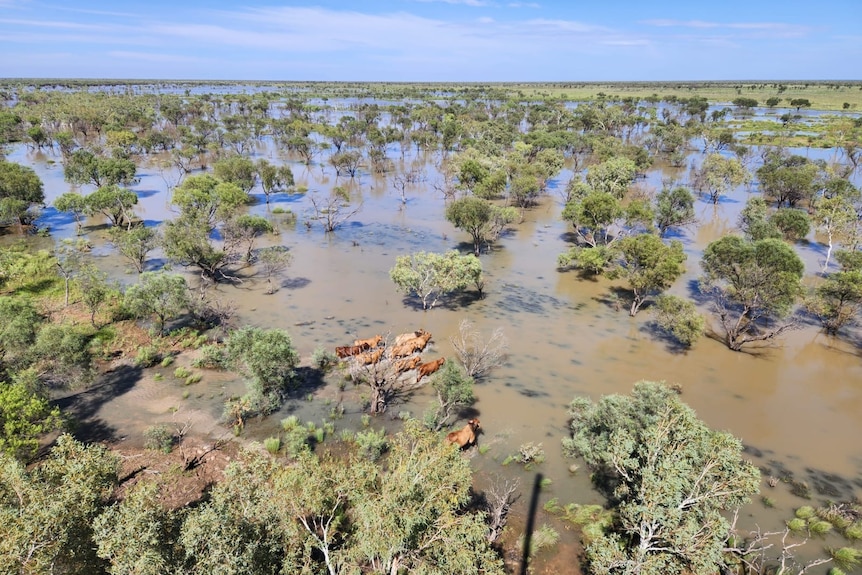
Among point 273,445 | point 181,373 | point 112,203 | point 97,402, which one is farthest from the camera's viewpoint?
point 112,203

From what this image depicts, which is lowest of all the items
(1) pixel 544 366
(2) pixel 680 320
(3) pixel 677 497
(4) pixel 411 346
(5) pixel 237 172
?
(1) pixel 544 366

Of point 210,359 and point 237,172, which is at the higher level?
point 237,172

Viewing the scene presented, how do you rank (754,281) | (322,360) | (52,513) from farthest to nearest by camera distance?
(754,281) < (322,360) < (52,513)

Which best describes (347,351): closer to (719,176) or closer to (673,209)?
(673,209)

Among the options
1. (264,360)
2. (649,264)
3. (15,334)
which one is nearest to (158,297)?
(15,334)

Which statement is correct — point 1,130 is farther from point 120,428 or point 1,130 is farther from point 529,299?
point 529,299

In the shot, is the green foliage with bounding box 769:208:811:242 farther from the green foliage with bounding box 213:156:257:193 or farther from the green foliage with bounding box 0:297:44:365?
the green foliage with bounding box 213:156:257:193

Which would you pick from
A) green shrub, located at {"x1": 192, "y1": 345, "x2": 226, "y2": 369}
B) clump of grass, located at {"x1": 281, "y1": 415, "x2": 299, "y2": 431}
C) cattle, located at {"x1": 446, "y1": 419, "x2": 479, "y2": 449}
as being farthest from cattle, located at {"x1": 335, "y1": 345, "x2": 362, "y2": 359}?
cattle, located at {"x1": 446, "y1": 419, "x2": 479, "y2": 449}
